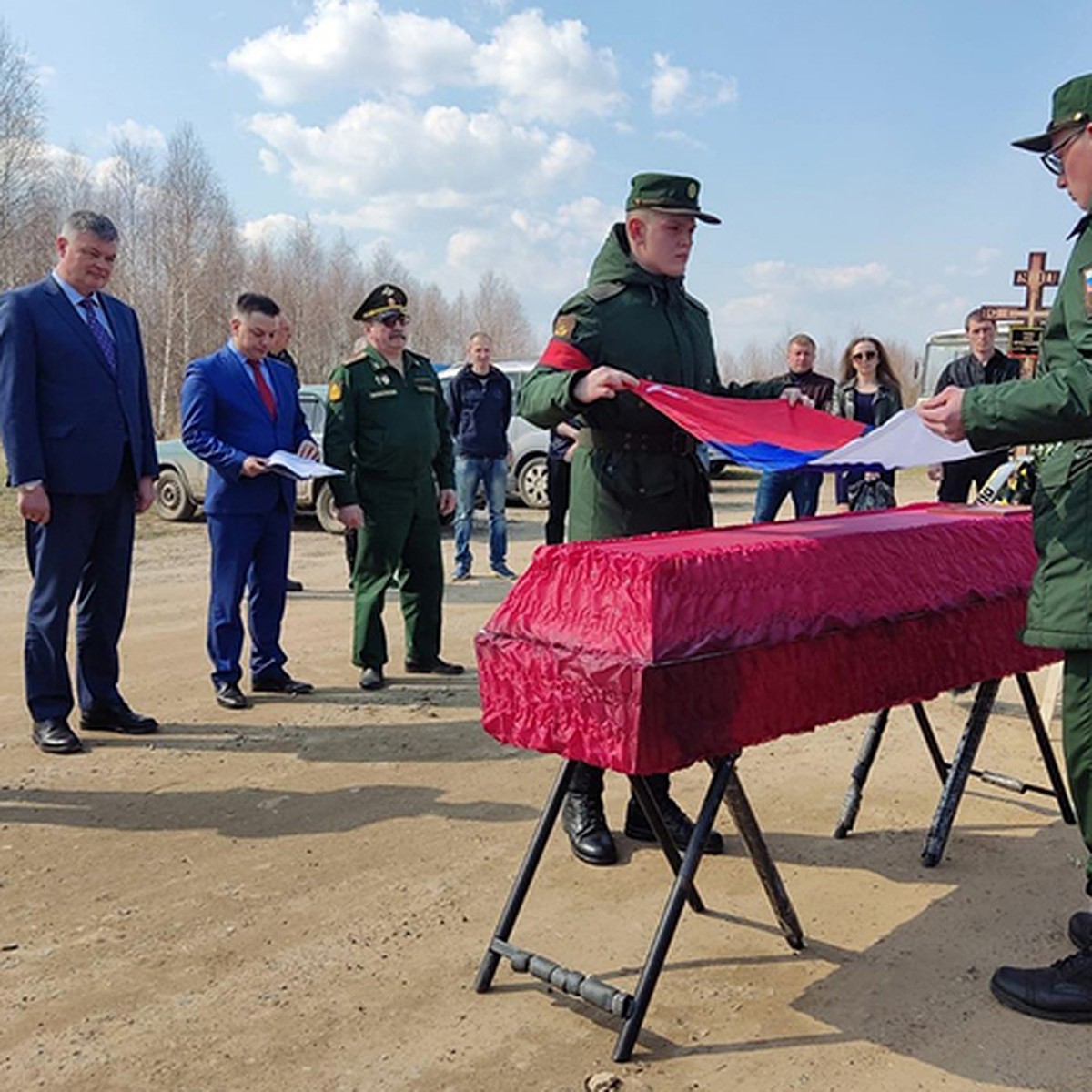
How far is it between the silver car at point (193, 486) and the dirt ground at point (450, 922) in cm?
758

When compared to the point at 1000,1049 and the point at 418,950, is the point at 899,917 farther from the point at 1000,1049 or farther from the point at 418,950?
the point at 418,950

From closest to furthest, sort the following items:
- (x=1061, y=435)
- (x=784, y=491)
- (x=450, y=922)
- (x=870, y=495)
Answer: (x=1061, y=435), (x=450, y=922), (x=870, y=495), (x=784, y=491)

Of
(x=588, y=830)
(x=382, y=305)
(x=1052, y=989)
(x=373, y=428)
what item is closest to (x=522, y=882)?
(x=588, y=830)

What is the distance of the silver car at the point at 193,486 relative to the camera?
12742mm

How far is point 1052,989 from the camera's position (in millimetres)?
2740

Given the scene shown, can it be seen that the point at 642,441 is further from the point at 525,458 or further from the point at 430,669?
the point at 525,458

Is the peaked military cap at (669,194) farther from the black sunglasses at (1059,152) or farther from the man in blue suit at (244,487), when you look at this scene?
the man in blue suit at (244,487)

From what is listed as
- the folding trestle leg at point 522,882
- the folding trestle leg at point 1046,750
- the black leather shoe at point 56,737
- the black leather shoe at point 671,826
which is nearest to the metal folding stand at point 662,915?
the folding trestle leg at point 522,882

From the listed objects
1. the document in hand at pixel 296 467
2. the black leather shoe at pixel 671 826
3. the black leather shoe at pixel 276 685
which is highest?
the document in hand at pixel 296 467

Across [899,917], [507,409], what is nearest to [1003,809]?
[899,917]

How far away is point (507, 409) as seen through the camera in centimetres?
1003

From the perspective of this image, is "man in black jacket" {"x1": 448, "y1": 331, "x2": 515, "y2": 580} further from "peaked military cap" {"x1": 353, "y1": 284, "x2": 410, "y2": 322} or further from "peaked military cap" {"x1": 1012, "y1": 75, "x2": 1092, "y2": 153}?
"peaked military cap" {"x1": 1012, "y1": 75, "x2": 1092, "y2": 153}

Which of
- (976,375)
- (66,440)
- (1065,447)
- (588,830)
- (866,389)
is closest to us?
(1065,447)

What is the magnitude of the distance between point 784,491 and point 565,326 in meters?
5.33
